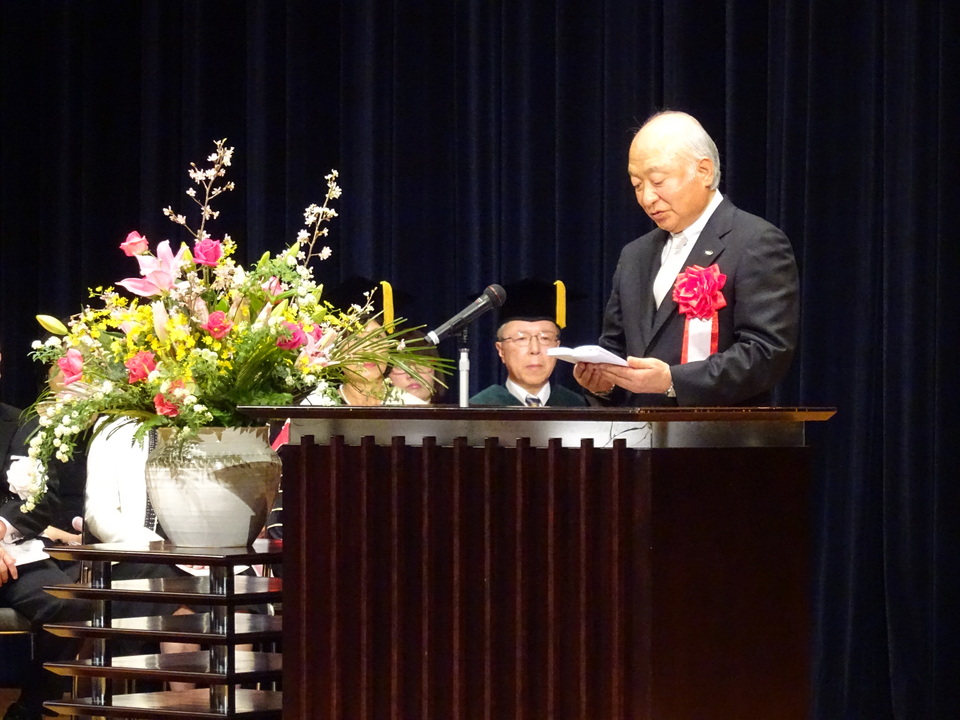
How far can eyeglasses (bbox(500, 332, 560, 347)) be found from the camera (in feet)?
14.8

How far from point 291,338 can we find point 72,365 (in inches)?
15.2

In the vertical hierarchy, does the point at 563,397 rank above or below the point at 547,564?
above

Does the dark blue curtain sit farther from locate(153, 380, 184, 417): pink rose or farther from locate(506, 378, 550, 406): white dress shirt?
locate(153, 380, 184, 417): pink rose

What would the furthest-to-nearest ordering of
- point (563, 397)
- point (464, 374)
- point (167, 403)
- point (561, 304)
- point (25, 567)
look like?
point (563, 397) → point (561, 304) → point (25, 567) → point (464, 374) → point (167, 403)

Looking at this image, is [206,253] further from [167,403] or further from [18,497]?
[18,497]

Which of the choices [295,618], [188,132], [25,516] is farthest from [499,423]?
[188,132]

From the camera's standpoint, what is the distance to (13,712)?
392 cm

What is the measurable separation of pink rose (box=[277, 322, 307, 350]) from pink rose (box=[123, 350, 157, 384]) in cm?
22

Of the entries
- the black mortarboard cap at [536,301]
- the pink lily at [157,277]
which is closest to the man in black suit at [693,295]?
the pink lily at [157,277]

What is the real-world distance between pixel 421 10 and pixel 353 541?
350 cm

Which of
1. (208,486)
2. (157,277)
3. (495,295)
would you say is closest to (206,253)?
(157,277)

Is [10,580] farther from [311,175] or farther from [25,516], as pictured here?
[311,175]

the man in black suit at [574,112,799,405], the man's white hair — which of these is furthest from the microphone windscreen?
the man's white hair

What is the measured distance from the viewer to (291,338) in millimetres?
2303
